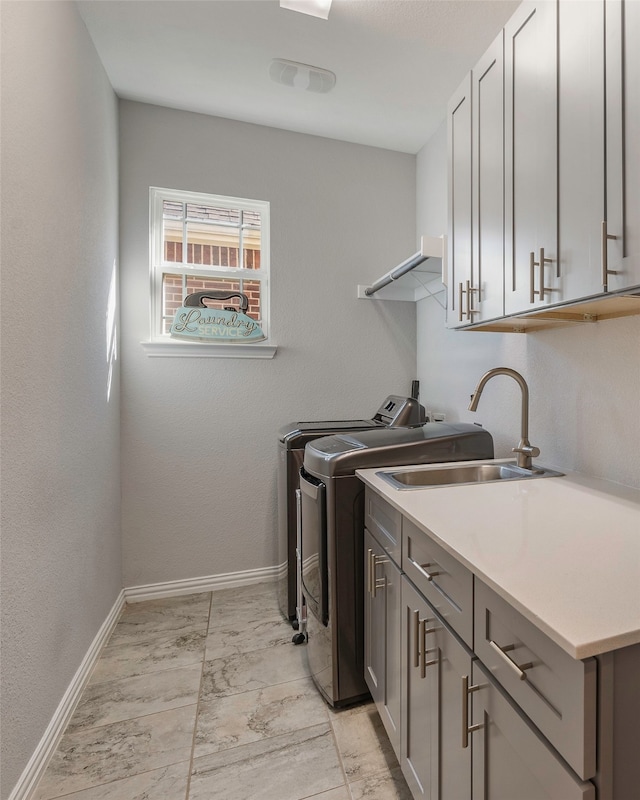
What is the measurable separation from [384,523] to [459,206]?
1.26 meters

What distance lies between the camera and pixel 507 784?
692mm

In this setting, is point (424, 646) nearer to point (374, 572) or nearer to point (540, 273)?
point (374, 572)

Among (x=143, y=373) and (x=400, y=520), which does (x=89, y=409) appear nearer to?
(x=143, y=373)

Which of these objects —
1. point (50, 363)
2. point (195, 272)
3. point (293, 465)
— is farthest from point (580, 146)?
point (195, 272)

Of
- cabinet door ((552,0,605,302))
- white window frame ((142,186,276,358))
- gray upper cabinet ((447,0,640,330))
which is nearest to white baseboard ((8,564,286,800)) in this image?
Result: white window frame ((142,186,276,358))

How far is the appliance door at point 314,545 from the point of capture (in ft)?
4.97

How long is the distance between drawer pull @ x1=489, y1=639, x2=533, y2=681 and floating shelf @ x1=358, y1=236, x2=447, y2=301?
4.72ft

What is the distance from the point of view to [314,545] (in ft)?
5.22

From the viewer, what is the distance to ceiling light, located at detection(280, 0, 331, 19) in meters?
1.60

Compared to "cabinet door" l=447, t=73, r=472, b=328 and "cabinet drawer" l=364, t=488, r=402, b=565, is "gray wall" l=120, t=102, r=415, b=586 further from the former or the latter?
"cabinet drawer" l=364, t=488, r=402, b=565

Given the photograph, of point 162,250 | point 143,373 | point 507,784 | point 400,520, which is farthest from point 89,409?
point 507,784

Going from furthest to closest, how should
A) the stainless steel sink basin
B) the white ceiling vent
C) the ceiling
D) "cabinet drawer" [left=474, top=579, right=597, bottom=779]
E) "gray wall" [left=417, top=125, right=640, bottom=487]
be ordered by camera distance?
the white ceiling vent, the ceiling, the stainless steel sink basin, "gray wall" [left=417, top=125, right=640, bottom=487], "cabinet drawer" [left=474, top=579, right=597, bottom=779]

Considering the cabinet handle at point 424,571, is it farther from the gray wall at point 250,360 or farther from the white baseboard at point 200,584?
the gray wall at point 250,360

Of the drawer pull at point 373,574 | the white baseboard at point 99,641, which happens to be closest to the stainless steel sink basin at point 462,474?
the drawer pull at point 373,574
